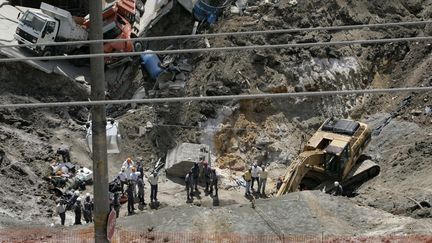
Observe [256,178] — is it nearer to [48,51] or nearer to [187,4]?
[48,51]

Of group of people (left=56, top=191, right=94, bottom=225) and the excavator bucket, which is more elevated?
the excavator bucket

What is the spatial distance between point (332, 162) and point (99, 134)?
13.7 m

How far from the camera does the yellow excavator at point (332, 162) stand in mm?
23734

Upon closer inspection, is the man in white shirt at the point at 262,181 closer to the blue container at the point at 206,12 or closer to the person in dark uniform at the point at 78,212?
the person in dark uniform at the point at 78,212

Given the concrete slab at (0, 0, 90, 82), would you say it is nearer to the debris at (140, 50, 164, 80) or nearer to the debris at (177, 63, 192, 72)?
the debris at (140, 50, 164, 80)

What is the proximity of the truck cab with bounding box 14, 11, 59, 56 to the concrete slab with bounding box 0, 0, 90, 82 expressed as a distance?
1.77 feet

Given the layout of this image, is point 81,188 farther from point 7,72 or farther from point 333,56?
point 333,56

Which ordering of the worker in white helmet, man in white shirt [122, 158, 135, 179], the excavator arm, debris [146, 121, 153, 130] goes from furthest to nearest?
debris [146, 121, 153, 130] < man in white shirt [122, 158, 135, 179] < the excavator arm < the worker in white helmet

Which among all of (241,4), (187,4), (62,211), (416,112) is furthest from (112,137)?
(416,112)

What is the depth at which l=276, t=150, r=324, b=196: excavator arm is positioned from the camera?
23500 millimetres

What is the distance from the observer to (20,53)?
28.6 m

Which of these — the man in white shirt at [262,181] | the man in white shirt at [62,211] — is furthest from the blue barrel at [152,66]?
the man in white shirt at [62,211]

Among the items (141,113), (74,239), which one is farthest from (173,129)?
(74,239)

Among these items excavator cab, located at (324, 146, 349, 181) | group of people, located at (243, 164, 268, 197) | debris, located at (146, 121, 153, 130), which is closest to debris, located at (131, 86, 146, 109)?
debris, located at (146, 121, 153, 130)
